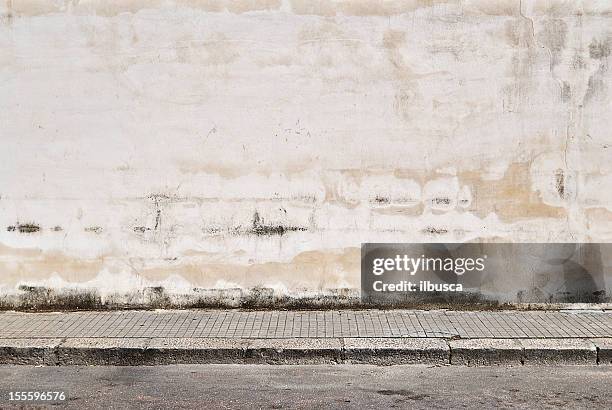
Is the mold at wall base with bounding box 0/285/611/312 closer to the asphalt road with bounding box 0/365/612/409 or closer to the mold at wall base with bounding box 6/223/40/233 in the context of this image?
the mold at wall base with bounding box 6/223/40/233

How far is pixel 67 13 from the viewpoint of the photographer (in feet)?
25.3

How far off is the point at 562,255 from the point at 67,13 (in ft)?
18.8

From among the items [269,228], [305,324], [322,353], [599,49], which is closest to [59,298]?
[269,228]

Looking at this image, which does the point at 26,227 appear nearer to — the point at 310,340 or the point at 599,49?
the point at 310,340

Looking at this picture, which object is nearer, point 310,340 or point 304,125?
point 310,340

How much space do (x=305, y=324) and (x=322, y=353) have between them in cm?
77

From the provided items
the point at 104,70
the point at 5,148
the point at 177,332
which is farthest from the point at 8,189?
the point at 177,332

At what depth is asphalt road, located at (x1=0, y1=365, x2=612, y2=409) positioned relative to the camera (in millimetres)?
5582

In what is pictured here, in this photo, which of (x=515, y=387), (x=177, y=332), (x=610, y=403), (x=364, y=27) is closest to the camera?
(x=610, y=403)

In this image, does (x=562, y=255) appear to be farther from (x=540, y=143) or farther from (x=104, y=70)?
(x=104, y=70)

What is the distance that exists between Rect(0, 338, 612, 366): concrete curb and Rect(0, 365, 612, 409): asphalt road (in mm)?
83

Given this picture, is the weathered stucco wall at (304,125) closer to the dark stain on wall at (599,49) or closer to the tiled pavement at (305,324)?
the dark stain on wall at (599,49)

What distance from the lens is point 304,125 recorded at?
7.75m

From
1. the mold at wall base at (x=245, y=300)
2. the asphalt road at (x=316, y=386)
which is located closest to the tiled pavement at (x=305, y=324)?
the mold at wall base at (x=245, y=300)
